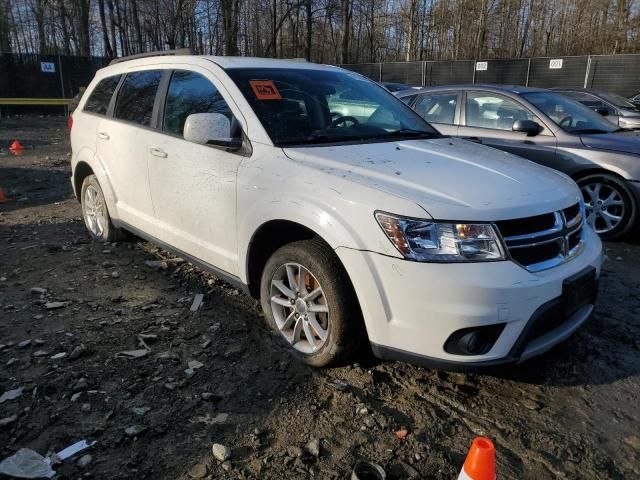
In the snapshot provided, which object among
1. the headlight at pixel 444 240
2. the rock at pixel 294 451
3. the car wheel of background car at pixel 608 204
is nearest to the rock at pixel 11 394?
the rock at pixel 294 451

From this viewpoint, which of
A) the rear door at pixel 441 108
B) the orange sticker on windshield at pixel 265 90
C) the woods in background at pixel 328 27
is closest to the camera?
the orange sticker on windshield at pixel 265 90

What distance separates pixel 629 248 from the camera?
212 inches

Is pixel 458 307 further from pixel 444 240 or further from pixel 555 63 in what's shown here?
pixel 555 63

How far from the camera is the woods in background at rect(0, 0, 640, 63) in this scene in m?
32.8

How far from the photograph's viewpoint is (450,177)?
279 centimetres

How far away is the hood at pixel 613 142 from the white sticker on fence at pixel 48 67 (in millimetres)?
24126

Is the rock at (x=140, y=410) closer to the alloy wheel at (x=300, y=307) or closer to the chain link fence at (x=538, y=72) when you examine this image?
the alloy wheel at (x=300, y=307)

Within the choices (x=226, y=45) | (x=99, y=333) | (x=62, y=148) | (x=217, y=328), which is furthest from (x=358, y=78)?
(x=226, y=45)

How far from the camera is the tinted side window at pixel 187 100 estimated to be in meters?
3.54

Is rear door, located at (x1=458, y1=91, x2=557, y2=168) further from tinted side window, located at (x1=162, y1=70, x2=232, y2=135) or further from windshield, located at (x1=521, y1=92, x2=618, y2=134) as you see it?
tinted side window, located at (x1=162, y1=70, x2=232, y2=135)

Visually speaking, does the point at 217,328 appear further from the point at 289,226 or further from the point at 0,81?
the point at 0,81

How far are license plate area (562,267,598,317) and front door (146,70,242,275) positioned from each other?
1.98m

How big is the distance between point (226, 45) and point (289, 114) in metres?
31.7

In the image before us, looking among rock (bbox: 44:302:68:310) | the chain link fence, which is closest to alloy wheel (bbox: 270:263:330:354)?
rock (bbox: 44:302:68:310)
